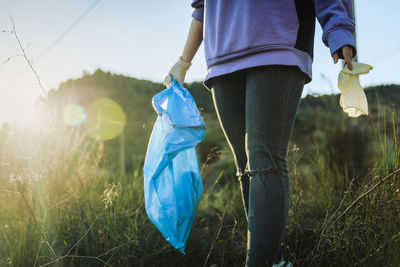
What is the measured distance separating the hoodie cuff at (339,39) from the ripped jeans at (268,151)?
4.9 inches

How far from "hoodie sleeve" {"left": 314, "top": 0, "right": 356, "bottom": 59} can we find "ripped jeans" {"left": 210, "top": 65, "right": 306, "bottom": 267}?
0.13 metres

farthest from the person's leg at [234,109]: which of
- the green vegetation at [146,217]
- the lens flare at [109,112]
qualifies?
the lens flare at [109,112]

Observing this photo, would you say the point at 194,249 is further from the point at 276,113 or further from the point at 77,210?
the point at 276,113

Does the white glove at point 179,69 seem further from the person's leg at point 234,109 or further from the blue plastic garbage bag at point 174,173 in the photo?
the person's leg at point 234,109

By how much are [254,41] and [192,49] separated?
502 mm

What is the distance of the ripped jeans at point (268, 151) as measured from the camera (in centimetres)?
88

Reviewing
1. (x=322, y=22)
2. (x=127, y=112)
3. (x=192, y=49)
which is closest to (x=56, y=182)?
(x=192, y=49)

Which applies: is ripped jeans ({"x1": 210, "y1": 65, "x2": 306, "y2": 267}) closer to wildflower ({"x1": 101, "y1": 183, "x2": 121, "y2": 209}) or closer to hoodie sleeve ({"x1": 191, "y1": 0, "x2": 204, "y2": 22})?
hoodie sleeve ({"x1": 191, "y1": 0, "x2": 204, "y2": 22})

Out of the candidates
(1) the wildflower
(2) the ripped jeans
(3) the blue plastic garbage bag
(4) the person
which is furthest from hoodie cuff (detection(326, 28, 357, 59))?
(1) the wildflower

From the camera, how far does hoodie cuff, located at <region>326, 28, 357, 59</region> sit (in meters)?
0.87

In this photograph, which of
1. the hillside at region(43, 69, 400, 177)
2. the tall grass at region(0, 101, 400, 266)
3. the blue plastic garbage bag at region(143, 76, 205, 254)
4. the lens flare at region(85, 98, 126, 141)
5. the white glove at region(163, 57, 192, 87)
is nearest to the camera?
the tall grass at region(0, 101, 400, 266)

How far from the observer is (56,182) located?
1828mm

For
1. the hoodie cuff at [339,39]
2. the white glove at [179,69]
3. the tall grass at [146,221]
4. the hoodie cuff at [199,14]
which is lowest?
the tall grass at [146,221]

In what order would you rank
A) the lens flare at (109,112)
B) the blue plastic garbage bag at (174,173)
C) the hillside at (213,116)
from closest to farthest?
the blue plastic garbage bag at (174,173)
the hillside at (213,116)
the lens flare at (109,112)
